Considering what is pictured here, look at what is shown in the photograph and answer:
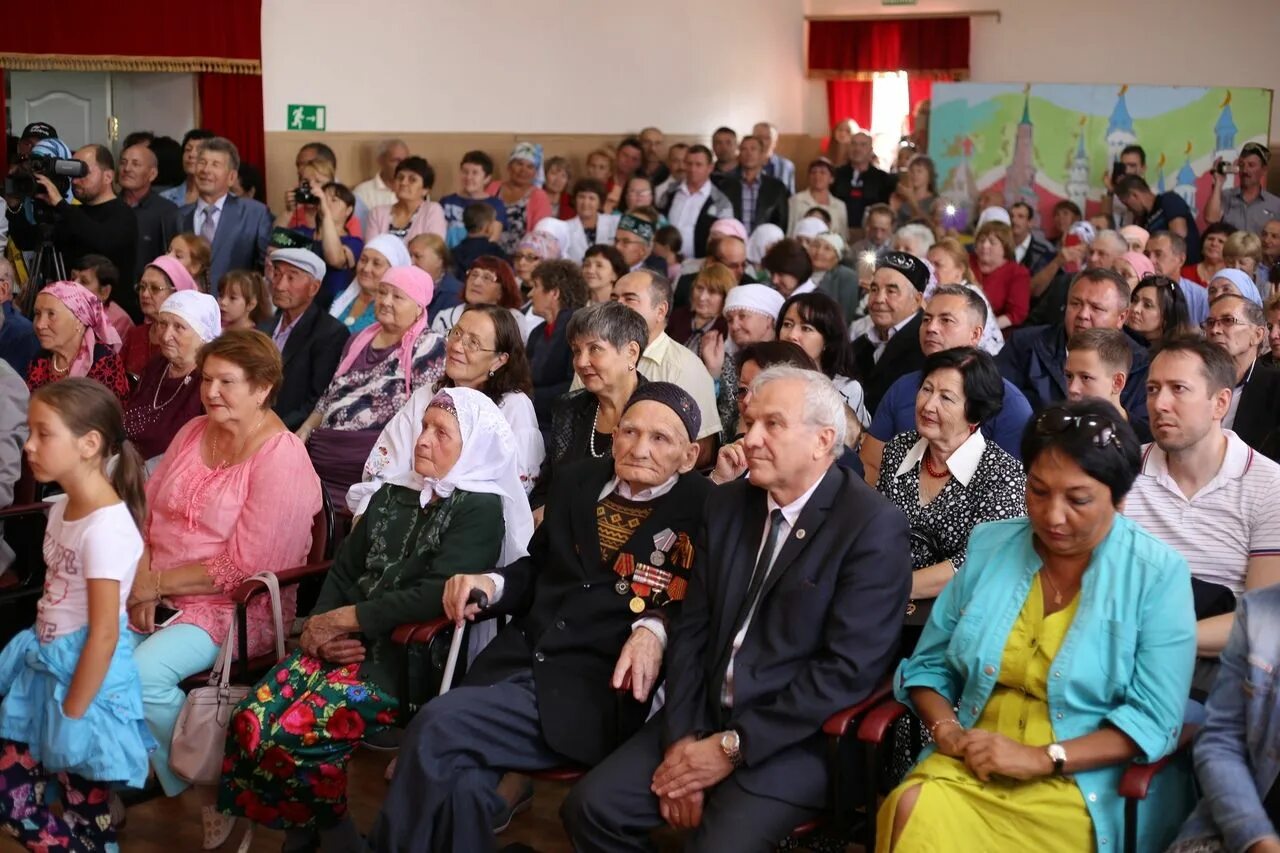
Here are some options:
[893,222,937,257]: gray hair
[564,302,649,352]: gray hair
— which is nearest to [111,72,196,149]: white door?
[893,222,937,257]: gray hair

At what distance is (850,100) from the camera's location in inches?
519

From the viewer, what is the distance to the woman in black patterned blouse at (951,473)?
130 inches

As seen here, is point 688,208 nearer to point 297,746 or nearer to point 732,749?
point 297,746

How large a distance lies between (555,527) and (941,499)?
888mm

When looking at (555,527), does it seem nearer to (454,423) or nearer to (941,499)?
(454,423)

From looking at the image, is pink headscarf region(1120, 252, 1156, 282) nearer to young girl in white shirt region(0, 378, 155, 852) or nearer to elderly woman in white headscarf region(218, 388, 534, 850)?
elderly woman in white headscarf region(218, 388, 534, 850)

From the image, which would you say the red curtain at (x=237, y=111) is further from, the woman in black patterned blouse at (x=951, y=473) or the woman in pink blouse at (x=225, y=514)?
the woman in black patterned blouse at (x=951, y=473)

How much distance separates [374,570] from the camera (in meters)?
Result: 3.55

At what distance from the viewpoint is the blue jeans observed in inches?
135

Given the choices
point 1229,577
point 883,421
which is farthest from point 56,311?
point 1229,577

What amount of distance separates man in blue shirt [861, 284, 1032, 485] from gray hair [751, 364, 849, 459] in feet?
2.93

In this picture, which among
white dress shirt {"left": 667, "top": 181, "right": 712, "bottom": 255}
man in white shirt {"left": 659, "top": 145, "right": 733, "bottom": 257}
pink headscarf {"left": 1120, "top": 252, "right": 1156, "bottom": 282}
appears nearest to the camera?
pink headscarf {"left": 1120, "top": 252, "right": 1156, "bottom": 282}

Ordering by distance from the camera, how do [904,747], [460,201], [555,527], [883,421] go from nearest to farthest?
[904,747] < [555,527] < [883,421] < [460,201]

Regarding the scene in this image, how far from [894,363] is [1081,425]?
8.70 ft
